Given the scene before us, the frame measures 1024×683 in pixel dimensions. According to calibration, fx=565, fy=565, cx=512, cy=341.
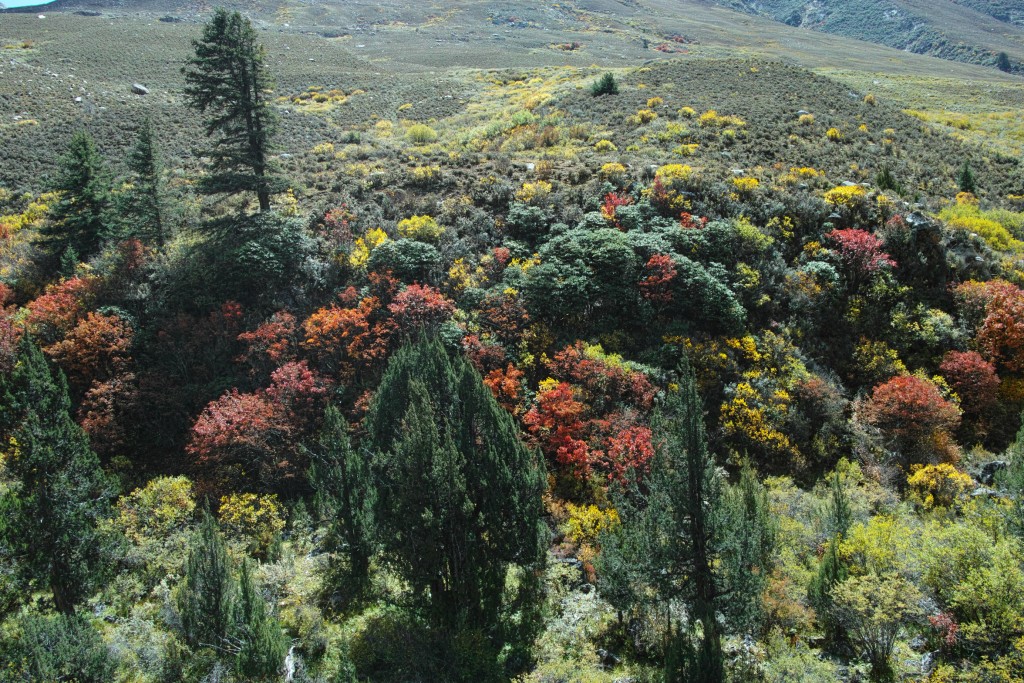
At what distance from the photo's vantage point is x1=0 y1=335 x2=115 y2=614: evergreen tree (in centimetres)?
1700

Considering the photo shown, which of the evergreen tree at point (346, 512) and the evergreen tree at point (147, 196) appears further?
the evergreen tree at point (147, 196)

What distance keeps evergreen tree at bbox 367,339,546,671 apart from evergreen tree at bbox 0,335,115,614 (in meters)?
9.17

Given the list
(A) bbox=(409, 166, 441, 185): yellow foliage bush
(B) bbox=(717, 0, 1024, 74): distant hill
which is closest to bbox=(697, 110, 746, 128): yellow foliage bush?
(A) bbox=(409, 166, 441, 185): yellow foliage bush

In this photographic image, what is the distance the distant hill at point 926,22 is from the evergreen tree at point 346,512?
501ft

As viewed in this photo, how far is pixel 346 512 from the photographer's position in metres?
18.3

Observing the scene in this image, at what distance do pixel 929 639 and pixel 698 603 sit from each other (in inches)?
252

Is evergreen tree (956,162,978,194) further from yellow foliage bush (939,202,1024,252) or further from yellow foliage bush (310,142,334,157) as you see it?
yellow foliage bush (310,142,334,157)

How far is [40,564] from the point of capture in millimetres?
17078

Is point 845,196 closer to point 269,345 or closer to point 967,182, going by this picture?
point 967,182

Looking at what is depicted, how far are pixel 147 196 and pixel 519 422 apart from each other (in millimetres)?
24455

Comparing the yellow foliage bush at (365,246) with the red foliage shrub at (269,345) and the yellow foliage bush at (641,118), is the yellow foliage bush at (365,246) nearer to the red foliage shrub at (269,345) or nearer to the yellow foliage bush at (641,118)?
the red foliage shrub at (269,345)

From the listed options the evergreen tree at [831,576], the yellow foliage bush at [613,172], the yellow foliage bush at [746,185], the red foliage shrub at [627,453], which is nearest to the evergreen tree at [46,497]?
the red foliage shrub at [627,453]

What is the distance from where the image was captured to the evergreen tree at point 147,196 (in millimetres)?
30125

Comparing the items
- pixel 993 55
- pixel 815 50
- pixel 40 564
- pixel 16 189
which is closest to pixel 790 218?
pixel 40 564
